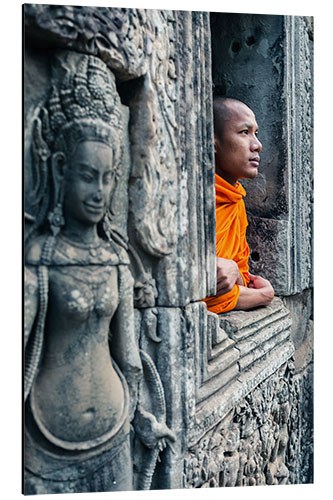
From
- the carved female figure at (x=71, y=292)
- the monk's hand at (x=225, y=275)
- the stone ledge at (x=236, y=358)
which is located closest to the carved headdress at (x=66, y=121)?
the carved female figure at (x=71, y=292)

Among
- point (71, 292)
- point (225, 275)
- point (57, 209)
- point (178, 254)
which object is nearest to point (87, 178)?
point (57, 209)

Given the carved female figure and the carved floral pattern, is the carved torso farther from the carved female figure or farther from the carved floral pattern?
the carved floral pattern

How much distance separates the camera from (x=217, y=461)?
310cm

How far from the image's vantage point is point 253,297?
13.5ft

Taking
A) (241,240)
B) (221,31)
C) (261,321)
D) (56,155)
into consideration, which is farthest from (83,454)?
(221,31)

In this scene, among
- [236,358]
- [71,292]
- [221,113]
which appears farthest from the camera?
[221,113]

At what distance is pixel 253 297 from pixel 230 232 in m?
0.48

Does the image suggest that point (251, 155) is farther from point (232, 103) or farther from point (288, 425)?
point (288, 425)

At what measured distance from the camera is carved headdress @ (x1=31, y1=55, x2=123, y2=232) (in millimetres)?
2264

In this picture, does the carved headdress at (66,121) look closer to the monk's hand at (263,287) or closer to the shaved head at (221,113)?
the shaved head at (221,113)

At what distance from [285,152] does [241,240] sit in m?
0.77

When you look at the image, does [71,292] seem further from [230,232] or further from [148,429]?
[230,232]

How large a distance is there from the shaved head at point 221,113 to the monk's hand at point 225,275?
933mm

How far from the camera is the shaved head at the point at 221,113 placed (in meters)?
4.02
